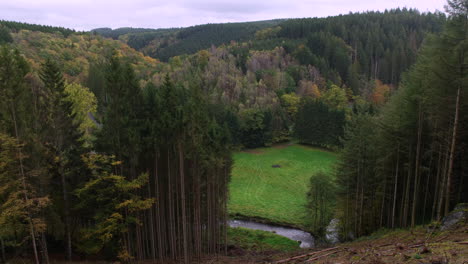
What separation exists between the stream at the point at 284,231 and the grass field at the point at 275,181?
3.91 feet

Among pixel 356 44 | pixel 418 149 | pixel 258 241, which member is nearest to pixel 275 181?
pixel 258 241

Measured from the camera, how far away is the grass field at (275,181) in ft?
145

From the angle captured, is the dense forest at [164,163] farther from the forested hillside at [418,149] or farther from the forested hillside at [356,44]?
the forested hillside at [356,44]

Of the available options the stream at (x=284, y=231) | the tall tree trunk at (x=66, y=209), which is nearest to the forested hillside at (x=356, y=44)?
the stream at (x=284, y=231)

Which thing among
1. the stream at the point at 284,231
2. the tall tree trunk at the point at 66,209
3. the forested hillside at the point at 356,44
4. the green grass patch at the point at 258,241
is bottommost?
the stream at the point at 284,231

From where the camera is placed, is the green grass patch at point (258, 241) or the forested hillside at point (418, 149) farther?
the green grass patch at point (258, 241)

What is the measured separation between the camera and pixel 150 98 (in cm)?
2325

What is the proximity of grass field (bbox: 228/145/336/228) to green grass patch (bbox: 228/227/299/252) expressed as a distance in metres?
5.11

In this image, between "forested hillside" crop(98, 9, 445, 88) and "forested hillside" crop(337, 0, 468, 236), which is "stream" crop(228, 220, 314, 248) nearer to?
"forested hillside" crop(337, 0, 468, 236)

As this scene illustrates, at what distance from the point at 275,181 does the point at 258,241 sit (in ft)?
77.4

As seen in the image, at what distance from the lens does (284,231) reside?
39.1 m

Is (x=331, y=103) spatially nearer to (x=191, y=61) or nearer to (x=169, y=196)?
(x=191, y=61)

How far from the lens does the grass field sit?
44.1 meters

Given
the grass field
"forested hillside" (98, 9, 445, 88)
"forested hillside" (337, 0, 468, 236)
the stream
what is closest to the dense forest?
"forested hillside" (337, 0, 468, 236)
